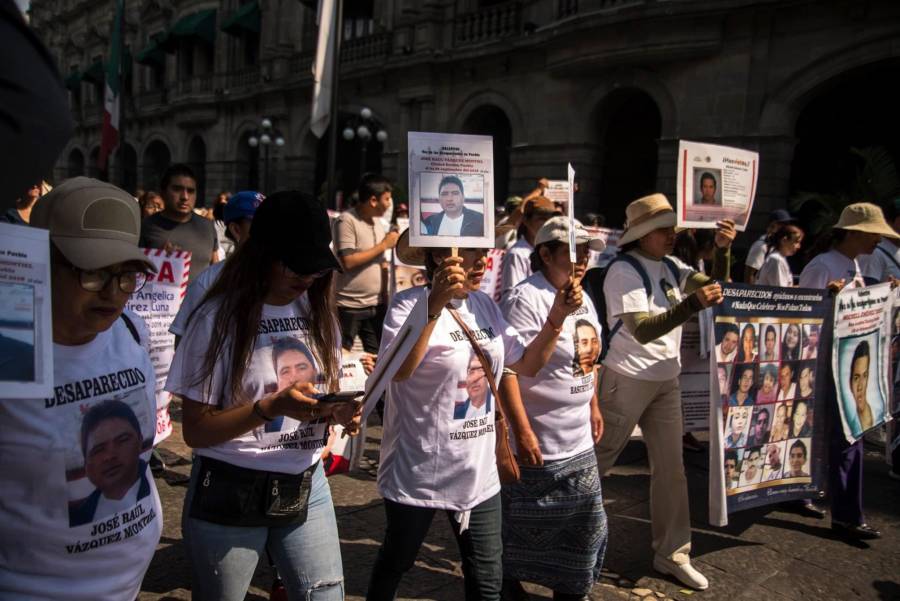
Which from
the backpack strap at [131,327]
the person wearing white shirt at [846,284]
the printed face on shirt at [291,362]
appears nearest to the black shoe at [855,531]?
the person wearing white shirt at [846,284]

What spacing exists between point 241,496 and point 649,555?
8.73 feet

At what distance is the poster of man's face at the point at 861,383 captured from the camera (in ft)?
13.8

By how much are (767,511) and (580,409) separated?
2387mm

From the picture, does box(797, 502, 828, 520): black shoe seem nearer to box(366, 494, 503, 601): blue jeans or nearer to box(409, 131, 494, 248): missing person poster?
box(366, 494, 503, 601): blue jeans

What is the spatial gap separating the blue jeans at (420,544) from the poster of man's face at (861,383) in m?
2.67

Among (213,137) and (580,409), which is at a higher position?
(213,137)

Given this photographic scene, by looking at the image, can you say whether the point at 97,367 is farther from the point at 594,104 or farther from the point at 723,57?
the point at 594,104

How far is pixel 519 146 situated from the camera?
659 inches

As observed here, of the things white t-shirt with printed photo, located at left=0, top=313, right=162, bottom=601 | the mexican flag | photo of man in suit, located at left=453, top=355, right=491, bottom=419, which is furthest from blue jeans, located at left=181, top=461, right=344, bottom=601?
the mexican flag

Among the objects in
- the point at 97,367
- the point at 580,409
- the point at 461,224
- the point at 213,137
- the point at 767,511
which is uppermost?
the point at 213,137

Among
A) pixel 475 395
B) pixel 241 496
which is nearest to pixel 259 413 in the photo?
pixel 241 496

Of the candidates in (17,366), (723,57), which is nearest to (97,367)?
(17,366)

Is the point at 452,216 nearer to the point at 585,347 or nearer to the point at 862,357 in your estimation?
the point at 585,347

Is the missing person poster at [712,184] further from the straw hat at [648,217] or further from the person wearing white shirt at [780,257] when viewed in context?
the person wearing white shirt at [780,257]
